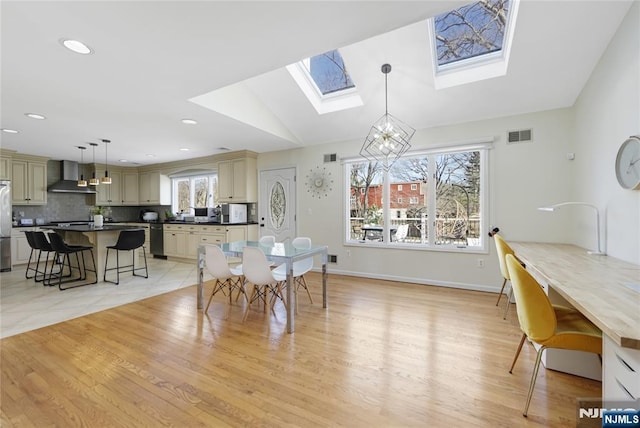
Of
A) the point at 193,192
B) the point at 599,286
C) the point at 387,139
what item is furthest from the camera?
the point at 193,192

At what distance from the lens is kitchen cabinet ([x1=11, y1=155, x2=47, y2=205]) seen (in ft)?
18.7

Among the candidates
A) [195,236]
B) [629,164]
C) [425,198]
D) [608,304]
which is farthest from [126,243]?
[629,164]

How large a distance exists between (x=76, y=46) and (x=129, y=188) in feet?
21.3

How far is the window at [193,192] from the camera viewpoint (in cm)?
698

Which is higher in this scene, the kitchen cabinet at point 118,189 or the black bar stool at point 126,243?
the kitchen cabinet at point 118,189

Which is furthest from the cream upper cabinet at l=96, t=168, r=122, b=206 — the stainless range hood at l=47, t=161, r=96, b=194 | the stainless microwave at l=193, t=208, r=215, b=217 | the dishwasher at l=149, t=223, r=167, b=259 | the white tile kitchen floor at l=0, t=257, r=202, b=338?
the stainless microwave at l=193, t=208, r=215, b=217

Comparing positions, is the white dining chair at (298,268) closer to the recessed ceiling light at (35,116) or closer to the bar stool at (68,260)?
the bar stool at (68,260)

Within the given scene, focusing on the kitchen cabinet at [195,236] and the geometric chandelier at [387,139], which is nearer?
the geometric chandelier at [387,139]

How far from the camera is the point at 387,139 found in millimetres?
2869

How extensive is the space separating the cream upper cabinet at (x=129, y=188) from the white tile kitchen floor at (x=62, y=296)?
2.79 m

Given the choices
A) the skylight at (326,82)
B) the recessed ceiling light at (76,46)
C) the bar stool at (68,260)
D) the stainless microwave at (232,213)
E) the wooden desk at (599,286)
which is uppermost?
the skylight at (326,82)

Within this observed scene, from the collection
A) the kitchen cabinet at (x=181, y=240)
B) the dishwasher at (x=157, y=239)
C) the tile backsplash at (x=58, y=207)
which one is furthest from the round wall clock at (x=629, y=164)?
the tile backsplash at (x=58, y=207)

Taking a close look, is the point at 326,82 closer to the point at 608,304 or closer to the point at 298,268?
the point at 298,268

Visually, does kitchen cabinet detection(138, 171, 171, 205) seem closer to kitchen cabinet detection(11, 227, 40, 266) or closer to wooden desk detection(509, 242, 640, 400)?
kitchen cabinet detection(11, 227, 40, 266)
